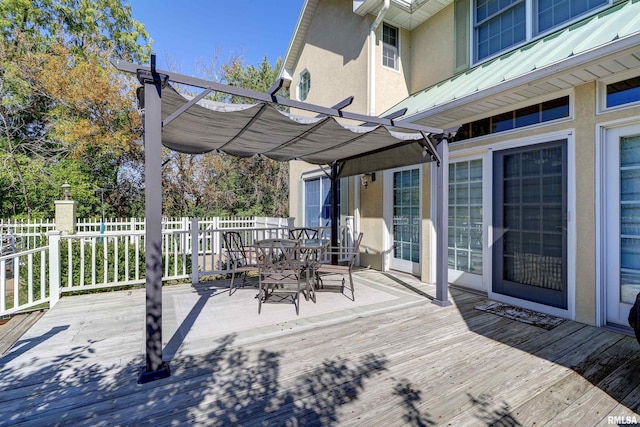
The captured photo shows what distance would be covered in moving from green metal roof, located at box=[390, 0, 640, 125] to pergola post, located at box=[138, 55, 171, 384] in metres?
3.69

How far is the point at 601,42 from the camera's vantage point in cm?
293

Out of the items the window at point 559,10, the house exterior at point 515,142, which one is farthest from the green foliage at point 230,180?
→ the window at point 559,10

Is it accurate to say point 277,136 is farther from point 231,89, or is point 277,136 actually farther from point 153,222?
point 153,222

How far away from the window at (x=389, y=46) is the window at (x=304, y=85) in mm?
2760

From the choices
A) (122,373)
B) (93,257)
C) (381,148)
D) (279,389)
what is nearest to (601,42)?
(381,148)

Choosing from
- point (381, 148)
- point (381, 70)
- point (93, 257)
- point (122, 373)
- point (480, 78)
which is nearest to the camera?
point (122, 373)

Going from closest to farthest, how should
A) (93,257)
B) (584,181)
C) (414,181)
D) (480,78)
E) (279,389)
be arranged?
(279,389), (584,181), (480,78), (93,257), (414,181)

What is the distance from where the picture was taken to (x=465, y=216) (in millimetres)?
4988

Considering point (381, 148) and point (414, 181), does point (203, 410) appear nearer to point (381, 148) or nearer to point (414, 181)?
point (381, 148)

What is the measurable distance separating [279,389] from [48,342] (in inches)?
96.8

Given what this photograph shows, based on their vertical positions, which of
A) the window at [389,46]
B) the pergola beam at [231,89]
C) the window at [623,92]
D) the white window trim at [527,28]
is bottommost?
the pergola beam at [231,89]

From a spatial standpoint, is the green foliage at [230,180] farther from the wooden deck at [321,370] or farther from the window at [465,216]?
the window at [465,216]

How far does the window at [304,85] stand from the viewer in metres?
8.79

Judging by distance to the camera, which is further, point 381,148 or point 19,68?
point 19,68
